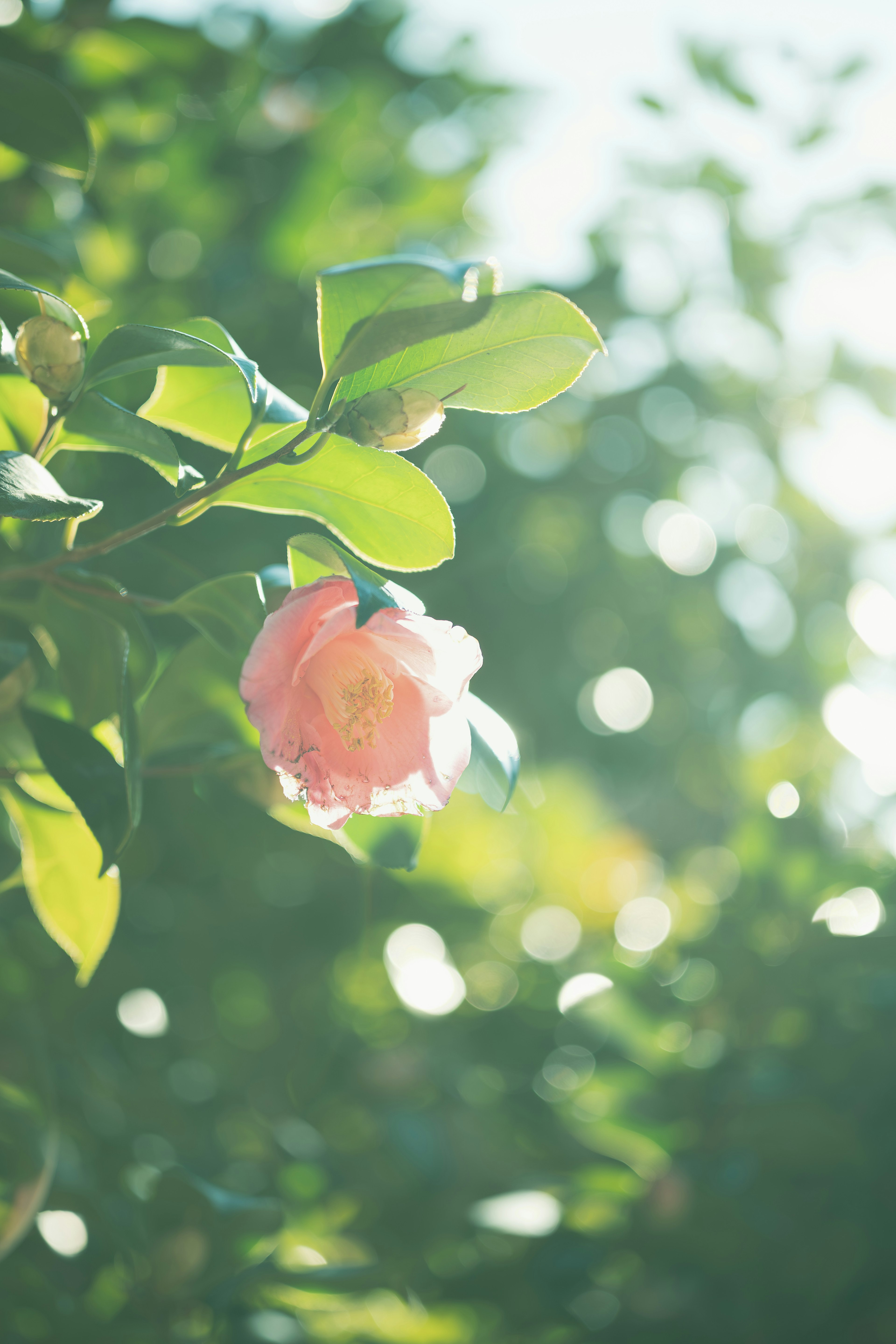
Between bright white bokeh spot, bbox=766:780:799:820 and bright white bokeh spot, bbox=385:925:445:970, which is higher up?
bright white bokeh spot, bbox=766:780:799:820

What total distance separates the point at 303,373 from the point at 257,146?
1.41 feet

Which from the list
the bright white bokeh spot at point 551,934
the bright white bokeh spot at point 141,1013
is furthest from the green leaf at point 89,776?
the bright white bokeh spot at point 551,934

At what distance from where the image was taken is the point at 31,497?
1.47 ft

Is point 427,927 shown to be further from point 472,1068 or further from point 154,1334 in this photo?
point 154,1334

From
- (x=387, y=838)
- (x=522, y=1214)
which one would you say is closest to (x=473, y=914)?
(x=522, y=1214)

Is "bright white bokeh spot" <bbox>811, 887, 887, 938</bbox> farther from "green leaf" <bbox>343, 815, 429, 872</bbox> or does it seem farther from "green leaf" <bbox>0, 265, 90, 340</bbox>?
"green leaf" <bbox>0, 265, 90, 340</bbox>

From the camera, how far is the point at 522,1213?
118cm

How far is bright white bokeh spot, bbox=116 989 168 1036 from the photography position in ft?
4.19

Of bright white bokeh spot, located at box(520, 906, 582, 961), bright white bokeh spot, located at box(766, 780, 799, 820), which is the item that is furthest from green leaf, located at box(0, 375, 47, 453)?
bright white bokeh spot, located at box(520, 906, 582, 961)

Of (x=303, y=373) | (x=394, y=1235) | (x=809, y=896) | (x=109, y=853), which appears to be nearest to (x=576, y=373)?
(x=109, y=853)

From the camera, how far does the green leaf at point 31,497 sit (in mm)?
435

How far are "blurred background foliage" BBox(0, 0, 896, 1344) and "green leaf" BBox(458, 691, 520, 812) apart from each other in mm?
324

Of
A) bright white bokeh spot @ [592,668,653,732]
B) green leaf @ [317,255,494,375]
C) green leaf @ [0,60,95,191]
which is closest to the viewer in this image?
green leaf @ [317,255,494,375]

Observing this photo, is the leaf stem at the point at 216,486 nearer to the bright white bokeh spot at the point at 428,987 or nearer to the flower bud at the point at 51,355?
the flower bud at the point at 51,355
